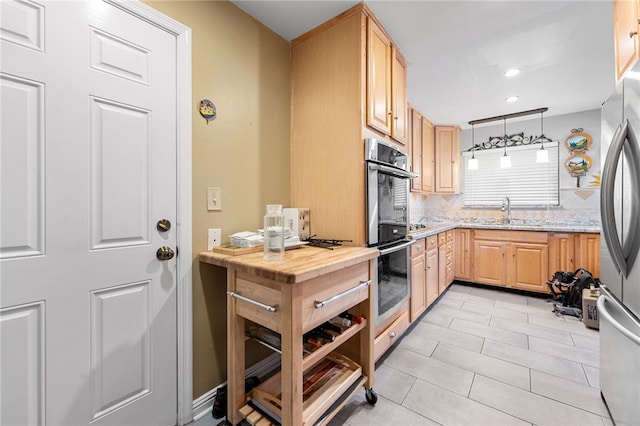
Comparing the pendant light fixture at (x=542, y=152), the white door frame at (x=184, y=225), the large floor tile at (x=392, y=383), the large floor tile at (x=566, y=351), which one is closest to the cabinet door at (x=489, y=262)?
the pendant light fixture at (x=542, y=152)

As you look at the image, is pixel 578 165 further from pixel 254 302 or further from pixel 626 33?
pixel 254 302

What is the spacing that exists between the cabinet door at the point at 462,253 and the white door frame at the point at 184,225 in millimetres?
3692

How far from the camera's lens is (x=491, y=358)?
207 cm

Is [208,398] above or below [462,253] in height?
below

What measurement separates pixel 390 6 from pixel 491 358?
2.70m

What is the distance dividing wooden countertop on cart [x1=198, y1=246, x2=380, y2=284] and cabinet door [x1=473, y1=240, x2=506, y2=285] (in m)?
2.97

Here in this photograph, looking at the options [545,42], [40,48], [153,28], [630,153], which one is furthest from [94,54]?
[545,42]

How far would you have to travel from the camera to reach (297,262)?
1.24 meters

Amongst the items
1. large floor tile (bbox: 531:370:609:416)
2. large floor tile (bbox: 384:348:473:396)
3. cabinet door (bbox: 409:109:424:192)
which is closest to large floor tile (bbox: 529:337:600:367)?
large floor tile (bbox: 531:370:609:416)

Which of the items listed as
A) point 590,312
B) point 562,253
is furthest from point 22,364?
point 562,253

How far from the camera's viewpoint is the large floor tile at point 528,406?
1.46m

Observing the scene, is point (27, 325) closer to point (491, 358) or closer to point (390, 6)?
point (390, 6)

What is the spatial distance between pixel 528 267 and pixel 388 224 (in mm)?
2756

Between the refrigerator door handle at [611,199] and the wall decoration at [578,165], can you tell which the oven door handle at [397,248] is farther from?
the wall decoration at [578,165]
